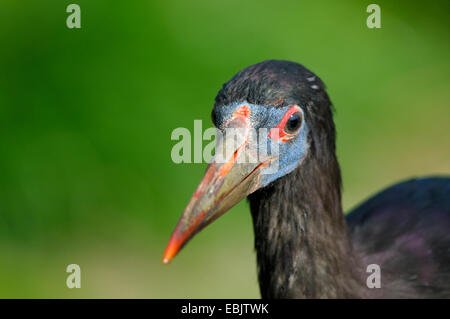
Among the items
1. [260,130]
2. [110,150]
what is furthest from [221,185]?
[110,150]

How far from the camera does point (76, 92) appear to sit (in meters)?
4.85

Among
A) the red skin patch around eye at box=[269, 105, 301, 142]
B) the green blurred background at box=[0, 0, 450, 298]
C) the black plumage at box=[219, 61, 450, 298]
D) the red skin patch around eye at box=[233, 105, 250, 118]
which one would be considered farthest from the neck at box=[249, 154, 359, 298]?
the green blurred background at box=[0, 0, 450, 298]

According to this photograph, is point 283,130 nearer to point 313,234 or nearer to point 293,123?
point 293,123

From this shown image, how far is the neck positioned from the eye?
Result: 5.4 inches

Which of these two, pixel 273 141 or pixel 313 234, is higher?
pixel 273 141

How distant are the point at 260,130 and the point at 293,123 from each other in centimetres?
13

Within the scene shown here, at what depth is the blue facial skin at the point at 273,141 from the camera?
95.2 inches

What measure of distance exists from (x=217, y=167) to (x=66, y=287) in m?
2.63

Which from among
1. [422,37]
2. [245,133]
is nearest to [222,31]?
[422,37]

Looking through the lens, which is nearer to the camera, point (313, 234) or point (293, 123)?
point (293, 123)

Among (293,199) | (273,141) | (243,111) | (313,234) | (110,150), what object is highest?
(110,150)

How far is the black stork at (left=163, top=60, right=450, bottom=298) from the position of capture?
2.40 meters

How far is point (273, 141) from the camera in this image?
→ 2.47m

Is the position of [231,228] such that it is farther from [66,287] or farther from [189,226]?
[189,226]
